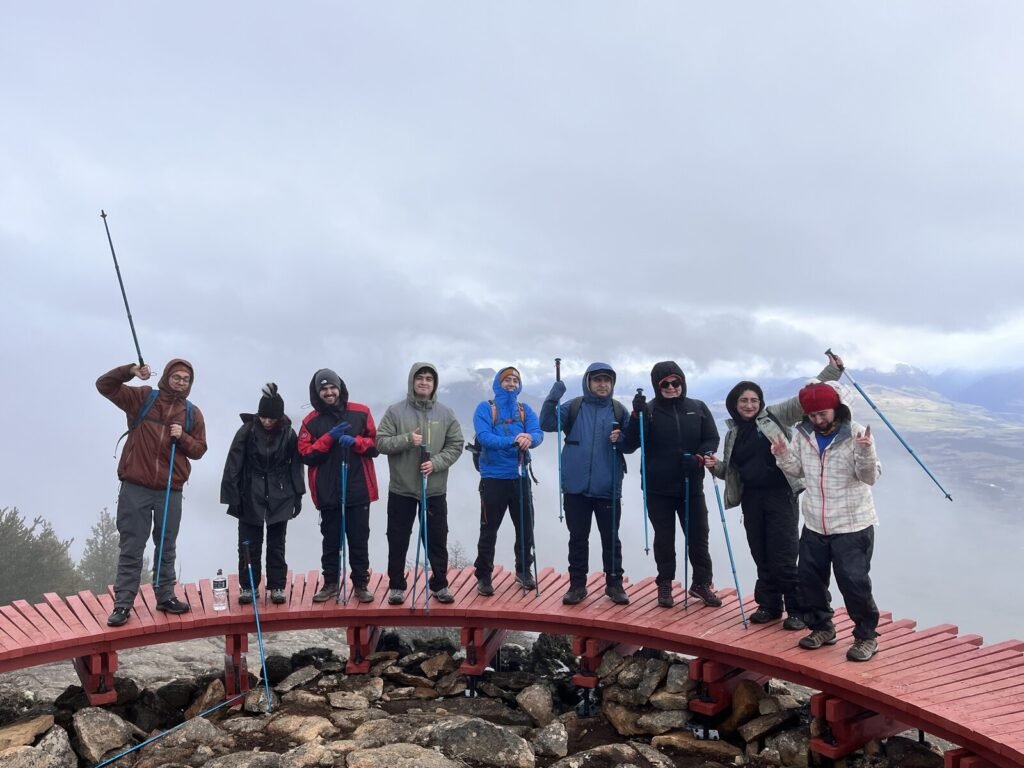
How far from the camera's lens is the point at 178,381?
792 cm

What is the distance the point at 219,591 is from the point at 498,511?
3395mm

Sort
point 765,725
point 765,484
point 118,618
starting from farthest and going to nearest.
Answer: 1. point 118,618
2. point 765,484
3. point 765,725

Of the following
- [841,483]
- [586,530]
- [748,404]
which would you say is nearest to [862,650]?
[841,483]

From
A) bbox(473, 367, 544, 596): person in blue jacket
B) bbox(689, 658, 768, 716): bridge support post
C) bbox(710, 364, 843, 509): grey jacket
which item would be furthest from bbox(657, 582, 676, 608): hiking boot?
bbox(473, 367, 544, 596): person in blue jacket

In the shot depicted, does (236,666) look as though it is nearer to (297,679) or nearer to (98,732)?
(297,679)

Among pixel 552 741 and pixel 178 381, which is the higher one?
pixel 178 381

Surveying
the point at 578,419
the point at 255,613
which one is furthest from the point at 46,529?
the point at 578,419

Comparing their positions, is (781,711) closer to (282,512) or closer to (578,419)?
(578,419)

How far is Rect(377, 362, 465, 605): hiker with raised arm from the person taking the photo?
8.20m

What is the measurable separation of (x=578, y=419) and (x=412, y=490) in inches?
76.6

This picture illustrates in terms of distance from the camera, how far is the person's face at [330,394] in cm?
802

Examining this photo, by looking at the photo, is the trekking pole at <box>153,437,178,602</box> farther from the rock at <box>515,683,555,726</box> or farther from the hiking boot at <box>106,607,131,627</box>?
the rock at <box>515,683,555,726</box>

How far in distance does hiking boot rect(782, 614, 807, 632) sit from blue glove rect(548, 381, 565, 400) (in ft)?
10.5

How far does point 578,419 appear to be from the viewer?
8.20 metres
